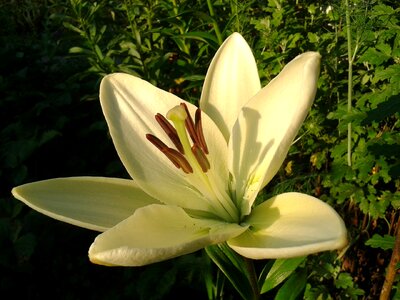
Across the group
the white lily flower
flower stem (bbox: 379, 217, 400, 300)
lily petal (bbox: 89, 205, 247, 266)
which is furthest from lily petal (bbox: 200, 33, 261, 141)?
flower stem (bbox: 379, 217, 400, 300)

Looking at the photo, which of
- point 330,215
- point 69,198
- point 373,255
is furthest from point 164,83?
point 330,215

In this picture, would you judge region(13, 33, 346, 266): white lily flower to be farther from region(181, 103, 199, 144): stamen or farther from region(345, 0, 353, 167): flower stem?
region(345, 0, 353, 167): flower stem

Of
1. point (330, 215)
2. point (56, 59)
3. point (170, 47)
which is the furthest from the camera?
point (56, 59)

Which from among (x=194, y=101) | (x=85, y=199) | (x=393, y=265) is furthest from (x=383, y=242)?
(x=194, y=101)

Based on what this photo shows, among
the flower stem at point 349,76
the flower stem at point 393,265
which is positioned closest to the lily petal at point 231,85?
the flower stem at point 393,265

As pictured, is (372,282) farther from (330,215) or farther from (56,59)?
(56,59)

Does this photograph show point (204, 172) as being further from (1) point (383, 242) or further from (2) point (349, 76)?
(2) point (349, 76)
